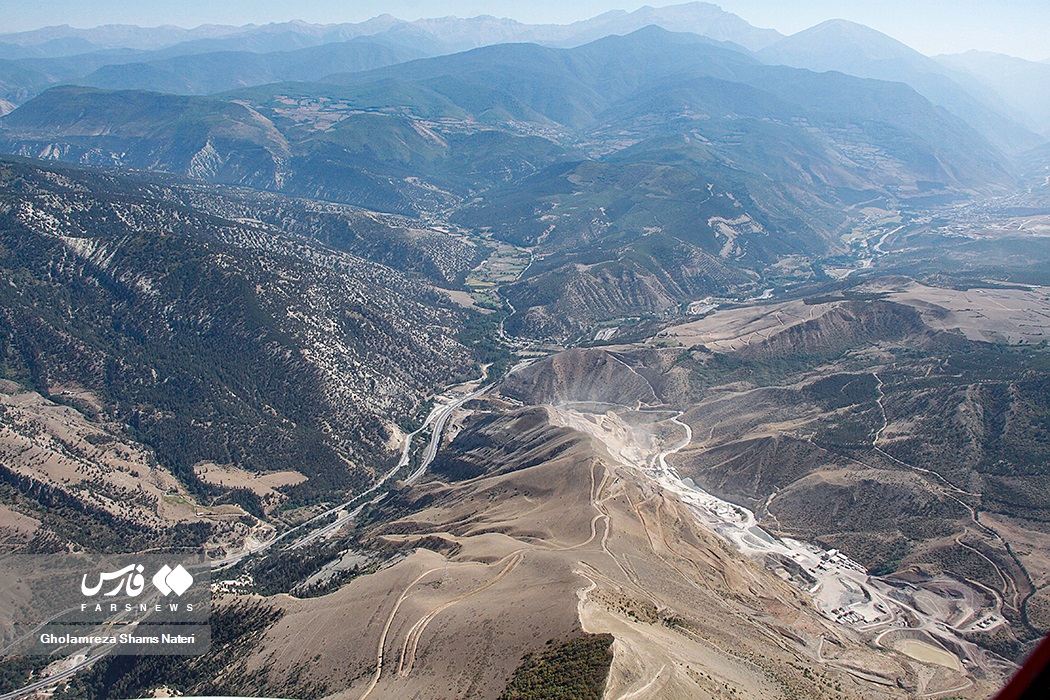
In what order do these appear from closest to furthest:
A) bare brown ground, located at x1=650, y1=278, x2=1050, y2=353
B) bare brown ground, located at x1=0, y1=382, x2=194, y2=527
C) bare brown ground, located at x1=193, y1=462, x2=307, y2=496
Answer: bare brown ground, located at x1=0, y1=382, x2=194, y2=527 → bare brown ground, located at x1=193, y1=462, x2=307, y2=496 → bare brown ground, located at x1=650, y1=278, x2=1050, y2=353

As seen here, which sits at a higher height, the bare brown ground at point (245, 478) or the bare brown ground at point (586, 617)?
the bare brown ground at point (586, 617)

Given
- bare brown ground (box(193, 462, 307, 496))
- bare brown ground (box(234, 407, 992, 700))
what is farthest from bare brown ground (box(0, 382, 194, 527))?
bare brown ground (box(234, 407, 992, 700))

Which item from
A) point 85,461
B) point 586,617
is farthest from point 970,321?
point 85,461

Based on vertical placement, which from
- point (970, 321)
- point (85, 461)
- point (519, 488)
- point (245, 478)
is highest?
point (970, 321)

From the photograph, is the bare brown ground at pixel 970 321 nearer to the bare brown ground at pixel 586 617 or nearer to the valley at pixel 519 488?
the valley at pixel 519 488

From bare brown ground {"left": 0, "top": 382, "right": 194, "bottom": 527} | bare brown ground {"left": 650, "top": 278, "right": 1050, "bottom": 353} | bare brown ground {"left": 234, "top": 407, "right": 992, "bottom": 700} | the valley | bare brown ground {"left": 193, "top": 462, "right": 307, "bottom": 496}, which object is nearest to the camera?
bare brown ground {"left": 234, "top": 407, "right": 992, "bottom": 700}

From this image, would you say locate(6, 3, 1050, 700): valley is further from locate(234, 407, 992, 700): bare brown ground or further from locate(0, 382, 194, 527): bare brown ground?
locate(0, 382, 194, 527): bare brown ground

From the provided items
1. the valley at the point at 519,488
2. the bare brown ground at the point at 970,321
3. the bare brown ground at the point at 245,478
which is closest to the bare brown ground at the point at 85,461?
the valley at the point at 519,488

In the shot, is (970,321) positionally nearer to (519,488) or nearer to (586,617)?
(519,488)

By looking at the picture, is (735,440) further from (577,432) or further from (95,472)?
(95,472)

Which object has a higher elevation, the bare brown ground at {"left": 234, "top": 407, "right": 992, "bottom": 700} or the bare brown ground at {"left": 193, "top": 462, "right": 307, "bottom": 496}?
the bare brown ground at {"left": 234, "top": 407, "right": 992, "bottom": 700}

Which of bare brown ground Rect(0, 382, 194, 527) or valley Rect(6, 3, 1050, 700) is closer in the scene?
valley Rect(6, 3, 1050, 700)
